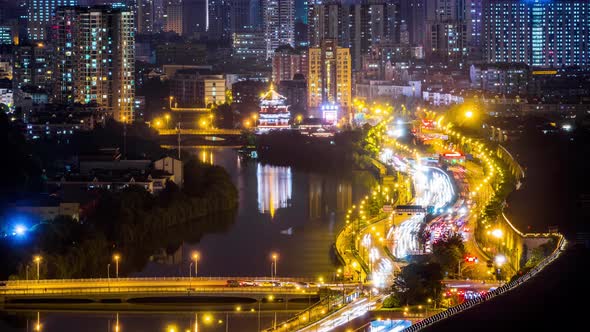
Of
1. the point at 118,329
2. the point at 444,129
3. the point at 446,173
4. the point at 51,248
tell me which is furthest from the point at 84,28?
the point at 118,329

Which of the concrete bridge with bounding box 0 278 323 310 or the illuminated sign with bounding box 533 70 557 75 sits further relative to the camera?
the illuminated sign with bounding box 533 70 557 75

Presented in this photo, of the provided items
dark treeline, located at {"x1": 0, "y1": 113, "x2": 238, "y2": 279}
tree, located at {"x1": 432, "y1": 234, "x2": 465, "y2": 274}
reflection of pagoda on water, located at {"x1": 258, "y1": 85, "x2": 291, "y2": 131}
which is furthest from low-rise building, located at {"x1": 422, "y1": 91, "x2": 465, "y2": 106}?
tree, located at {"x1": 432, "y1": 234, "x2": 465, "y2": 274}

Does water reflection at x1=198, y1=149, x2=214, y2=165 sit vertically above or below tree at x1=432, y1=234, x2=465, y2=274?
below

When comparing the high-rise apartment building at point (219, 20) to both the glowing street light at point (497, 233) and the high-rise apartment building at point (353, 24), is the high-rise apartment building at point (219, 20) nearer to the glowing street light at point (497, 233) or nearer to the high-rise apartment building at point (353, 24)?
the high-rise apartment building at point (353, 24)

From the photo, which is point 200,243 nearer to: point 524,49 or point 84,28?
point 84,28

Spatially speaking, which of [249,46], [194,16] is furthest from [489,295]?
[194,16]

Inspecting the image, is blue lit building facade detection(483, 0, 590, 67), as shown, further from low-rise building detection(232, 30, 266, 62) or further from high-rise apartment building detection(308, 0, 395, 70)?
low-rise building detection(232, 30, 266, 62)

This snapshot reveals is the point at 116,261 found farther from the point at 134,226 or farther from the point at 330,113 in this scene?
the point at 330,113
